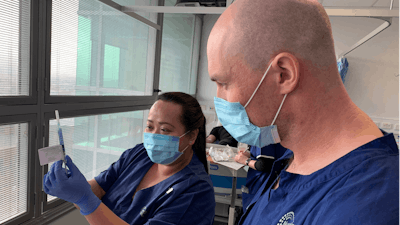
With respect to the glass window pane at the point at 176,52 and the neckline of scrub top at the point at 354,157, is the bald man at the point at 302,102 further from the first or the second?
the glass window pane at the point at 176,52

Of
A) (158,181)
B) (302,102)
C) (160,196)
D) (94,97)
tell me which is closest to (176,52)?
(94,97)

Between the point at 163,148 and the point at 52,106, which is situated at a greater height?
the point at 52,106

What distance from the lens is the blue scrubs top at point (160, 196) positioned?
110cm

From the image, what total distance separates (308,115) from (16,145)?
1.63 meters

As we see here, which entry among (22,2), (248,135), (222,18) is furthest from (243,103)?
(22,2)

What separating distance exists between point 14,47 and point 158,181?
1116 mm

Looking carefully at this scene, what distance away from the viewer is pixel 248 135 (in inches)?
25.2

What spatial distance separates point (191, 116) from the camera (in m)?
1.45

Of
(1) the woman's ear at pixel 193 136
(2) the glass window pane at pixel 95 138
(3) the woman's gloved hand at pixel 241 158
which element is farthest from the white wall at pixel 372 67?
(1) the woman's ear at pixel 193 136

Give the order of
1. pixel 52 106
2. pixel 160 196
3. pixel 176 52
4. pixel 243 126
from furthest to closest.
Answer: pixel 176 52 → pixel 52 106 → pixel 160 196 → pixel 243 126

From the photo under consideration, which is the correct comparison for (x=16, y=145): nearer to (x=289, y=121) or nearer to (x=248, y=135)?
(x=248, y=135)

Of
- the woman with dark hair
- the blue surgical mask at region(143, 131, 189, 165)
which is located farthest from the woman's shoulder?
the blue surgical mask at region(143, 131, 189, 165)

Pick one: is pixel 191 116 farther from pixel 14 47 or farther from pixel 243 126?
pixel 14 47

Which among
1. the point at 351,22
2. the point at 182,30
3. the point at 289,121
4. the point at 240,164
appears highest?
the point at 351,22
